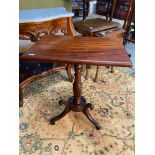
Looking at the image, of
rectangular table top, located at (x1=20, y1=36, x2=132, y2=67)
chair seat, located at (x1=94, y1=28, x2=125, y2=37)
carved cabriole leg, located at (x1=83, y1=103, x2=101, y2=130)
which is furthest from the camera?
chair seat, located at (x1=94, y1=28, x2=125, y2=37)

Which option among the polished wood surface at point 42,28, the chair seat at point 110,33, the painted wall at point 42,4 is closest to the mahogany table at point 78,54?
the polished wood surface at point 42,28

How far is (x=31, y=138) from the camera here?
153 cm

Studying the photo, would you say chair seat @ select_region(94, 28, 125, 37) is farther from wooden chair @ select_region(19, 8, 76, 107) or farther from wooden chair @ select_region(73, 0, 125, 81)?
wooden chair @ select_region(19, 8, 76, 107)

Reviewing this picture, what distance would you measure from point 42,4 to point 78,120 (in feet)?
4.89

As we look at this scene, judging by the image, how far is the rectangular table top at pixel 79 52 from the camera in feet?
3.90

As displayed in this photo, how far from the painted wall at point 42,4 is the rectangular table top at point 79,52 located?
861mm

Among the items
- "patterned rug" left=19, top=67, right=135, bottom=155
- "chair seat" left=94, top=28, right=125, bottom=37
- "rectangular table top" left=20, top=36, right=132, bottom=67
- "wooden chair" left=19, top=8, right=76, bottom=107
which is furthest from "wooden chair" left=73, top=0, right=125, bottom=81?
"rectangular table top" left=20, top=36, right=132, bottom=67

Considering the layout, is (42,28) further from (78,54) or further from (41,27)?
(78,54)

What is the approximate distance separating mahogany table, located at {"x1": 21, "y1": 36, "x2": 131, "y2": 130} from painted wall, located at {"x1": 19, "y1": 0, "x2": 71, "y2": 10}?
2.78 ft

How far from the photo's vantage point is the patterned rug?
1.46 meters

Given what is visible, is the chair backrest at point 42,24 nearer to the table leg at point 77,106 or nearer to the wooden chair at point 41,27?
the wooden chair at point 41,27

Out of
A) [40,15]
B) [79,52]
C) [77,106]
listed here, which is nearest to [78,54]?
[79,52]
